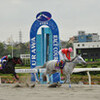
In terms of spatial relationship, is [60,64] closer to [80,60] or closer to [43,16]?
[80,60]

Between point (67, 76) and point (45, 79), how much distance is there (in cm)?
159

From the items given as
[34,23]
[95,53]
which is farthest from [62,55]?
[95,53]

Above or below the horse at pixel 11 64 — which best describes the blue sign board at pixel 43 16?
above

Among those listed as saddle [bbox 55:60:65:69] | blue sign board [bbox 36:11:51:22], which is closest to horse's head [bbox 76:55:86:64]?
saddle [bbox 55:60:65:69]

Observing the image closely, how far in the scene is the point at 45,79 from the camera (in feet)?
30.8

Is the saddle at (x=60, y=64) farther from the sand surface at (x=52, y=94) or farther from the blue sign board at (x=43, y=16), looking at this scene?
the blue sign board at (x=43, y=16)

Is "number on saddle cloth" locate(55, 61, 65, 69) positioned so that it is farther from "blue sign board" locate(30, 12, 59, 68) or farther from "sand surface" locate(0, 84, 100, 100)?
"sand surface" locate(0, 84, 100, 100)

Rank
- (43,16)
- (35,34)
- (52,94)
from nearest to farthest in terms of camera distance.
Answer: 1. (52,94)
2. (43,16)
3. (35,34)

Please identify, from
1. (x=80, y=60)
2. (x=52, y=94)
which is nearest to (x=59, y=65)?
(x=80, y=60)

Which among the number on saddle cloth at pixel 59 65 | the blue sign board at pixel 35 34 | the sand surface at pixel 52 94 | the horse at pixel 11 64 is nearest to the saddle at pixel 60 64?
the number on saddle cloth at pixel 59 65

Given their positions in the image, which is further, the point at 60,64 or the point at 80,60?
the point at 60,64

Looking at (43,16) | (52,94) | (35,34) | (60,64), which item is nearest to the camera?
(52,94)

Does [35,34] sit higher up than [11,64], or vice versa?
[35,34]

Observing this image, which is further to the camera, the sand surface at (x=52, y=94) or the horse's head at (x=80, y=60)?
the horse's head at (x=80, y=60)
